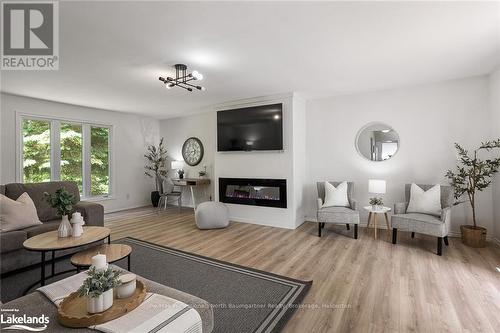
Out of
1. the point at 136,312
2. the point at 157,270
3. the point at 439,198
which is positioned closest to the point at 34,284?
the point at 157,270

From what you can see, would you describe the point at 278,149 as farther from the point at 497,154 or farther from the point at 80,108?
the point at 80,108

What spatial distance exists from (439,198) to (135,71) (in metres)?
4.93

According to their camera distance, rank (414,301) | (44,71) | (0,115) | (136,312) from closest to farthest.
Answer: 1. (136,312)
2. (414,301)
3. (44,71)
4. (0,115)

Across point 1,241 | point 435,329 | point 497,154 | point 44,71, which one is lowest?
point 435,329

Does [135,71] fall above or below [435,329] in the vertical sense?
above

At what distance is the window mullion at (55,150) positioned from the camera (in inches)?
195

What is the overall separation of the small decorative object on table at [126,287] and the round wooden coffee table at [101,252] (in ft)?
2.58

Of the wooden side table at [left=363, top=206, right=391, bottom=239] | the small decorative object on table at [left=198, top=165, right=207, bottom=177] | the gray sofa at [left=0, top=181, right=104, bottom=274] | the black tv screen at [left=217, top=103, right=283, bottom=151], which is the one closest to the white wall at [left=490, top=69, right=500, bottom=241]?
the wooden side table at [left=363, top=206, right=391, bottom=239]

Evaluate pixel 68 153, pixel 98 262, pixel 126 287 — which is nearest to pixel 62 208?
pixel 98 262

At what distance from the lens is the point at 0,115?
4.25 m

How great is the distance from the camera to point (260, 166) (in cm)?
473

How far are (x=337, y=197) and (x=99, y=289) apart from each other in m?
3.72

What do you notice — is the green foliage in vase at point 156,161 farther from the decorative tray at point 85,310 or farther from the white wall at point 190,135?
the decorative tray at point 85,310

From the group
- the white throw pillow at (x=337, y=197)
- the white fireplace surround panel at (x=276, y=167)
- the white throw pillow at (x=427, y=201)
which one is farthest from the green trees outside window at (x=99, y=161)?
the white throw pillow at (x=427, y=201)
